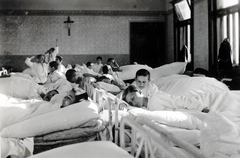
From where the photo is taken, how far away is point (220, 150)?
175 cm

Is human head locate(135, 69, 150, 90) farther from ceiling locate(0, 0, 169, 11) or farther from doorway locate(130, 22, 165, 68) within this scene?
ceiling locate(0, 0, 169, 11)

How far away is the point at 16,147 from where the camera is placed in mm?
2566

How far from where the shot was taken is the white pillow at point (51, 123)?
2.67 m

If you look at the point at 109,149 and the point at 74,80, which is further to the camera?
the point at 74,80

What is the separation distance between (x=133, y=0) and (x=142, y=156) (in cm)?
876

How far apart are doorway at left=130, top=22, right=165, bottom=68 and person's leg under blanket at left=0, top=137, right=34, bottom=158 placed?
25.9ft

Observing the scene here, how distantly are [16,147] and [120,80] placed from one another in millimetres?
3755

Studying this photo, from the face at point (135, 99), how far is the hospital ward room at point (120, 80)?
0.04ft

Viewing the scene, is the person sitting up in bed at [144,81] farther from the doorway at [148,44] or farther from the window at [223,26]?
the doorway at [148,44]

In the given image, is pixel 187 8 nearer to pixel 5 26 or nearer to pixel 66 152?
pixel 5 26

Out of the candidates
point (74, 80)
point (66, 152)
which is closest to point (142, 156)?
point (66, 152)

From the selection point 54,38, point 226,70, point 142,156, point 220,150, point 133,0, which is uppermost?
point 133,0

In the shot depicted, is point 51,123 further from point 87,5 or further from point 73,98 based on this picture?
point 87,5

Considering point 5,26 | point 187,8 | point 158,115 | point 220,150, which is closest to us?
point 220,150
